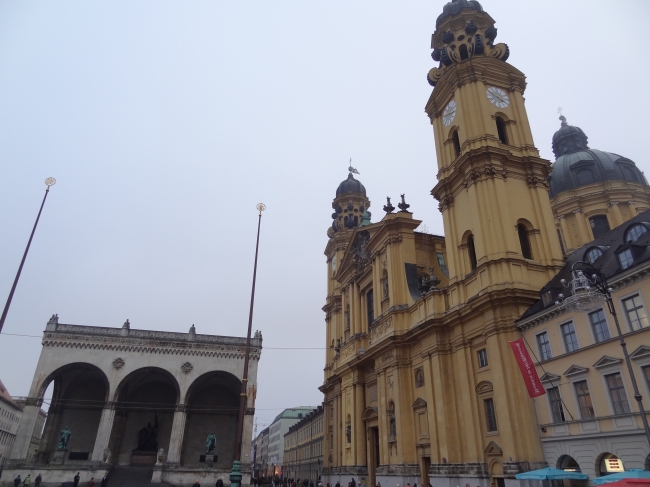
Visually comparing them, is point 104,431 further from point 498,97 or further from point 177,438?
point 498,97

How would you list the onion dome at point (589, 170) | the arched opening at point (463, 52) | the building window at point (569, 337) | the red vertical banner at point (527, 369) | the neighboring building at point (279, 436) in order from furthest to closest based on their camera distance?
the neighboring building at point (279, 436) → the onion dome at point (589, 170) → the arched opening at point (463, 52) → the red vertical banner at point (527, 369) → the building window at point (569, 337)

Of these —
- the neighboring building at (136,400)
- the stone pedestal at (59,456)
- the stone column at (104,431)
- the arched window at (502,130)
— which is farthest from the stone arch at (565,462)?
the stone pedestal at (59,456)

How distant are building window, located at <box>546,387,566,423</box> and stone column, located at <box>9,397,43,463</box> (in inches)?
1466

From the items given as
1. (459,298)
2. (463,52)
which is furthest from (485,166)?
(463,52)

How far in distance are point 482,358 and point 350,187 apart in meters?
31.0

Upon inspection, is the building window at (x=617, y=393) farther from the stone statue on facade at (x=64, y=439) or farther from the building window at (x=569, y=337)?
the stone statue on facade at (x=64, y=439)

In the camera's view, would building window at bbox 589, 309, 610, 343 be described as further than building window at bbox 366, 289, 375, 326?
No

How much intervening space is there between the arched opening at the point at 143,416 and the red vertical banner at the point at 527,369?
3099 centimetres

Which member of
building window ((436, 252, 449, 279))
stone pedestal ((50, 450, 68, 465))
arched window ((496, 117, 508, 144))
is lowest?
stone pedestal ((50, 450, 68, 465))

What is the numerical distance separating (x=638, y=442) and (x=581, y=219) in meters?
28.5

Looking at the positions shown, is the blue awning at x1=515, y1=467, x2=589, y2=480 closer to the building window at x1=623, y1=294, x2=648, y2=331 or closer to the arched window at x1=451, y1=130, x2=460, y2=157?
the building window at x1=623, y1=294, x2=648, y2=331

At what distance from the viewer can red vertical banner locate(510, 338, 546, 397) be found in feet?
61.8

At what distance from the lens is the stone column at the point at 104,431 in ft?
125

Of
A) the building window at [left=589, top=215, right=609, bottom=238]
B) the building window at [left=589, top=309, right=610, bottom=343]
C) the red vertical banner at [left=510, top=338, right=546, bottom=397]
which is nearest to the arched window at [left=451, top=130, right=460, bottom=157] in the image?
the red vertical banner at [left=510, top=338, right=546, bottom=397]
